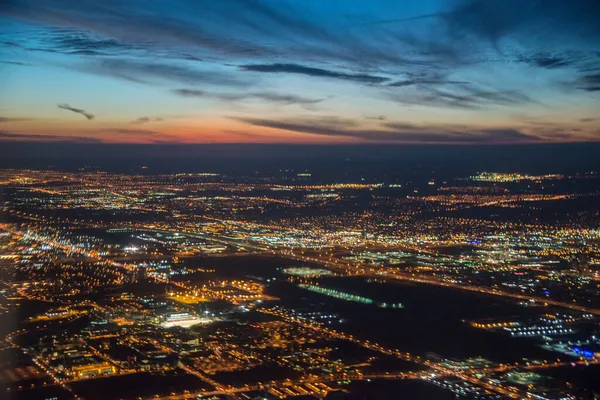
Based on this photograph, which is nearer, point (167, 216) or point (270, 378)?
point (270, 378)

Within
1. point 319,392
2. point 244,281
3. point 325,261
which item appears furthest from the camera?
point 325,261

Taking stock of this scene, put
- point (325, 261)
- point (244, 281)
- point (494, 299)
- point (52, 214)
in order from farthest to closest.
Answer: point (52, 214)
point (325, 261)
point (244, 281)
point (494, 299)

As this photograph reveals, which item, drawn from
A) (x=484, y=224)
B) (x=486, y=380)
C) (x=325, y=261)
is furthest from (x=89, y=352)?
(x=484, y=224)

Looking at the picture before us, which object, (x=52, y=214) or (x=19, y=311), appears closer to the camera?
(x=19, y=311)

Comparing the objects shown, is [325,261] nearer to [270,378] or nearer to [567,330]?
[567,330]

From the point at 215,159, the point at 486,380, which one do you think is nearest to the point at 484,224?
the point at 486,380

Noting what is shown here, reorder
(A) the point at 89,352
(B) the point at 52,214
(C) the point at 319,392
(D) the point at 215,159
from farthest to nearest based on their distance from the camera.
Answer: (D) the point at 215,159, (B) the point at 52,214, (A) the point at 89,352, (C) the point at 319,392

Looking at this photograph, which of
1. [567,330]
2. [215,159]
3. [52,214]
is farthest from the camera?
[215,159]

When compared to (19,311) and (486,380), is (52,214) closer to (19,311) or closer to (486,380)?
(19,311)
